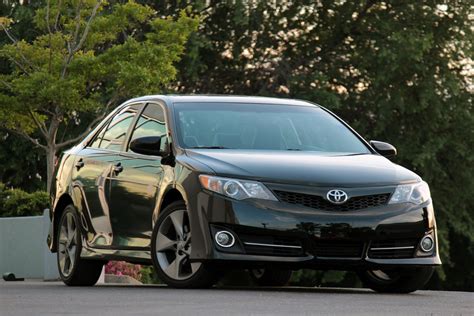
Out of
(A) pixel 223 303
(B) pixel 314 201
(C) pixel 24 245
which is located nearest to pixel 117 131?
(B) pixel 314 201

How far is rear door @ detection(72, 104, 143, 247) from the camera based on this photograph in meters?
13.5

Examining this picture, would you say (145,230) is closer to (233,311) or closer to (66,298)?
(66,298)

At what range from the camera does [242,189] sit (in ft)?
38.2

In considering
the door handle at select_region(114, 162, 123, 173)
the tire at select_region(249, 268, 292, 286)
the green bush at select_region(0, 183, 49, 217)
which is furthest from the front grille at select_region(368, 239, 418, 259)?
the green bush at select_region(0, 183, 49, 217)

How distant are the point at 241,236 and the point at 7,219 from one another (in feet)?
27.6

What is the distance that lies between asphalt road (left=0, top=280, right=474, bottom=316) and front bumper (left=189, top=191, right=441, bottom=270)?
280 millimetres

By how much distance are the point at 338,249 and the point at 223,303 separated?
1689 millimetres

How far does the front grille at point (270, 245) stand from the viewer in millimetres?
11672

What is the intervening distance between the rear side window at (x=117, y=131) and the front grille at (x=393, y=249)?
9.31 feet

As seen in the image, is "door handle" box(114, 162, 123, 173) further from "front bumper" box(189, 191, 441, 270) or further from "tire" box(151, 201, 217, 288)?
"front bumper" box(189, 191, 441, 270)

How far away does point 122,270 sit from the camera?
2123 cm

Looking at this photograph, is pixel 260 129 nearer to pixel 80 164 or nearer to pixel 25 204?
pixel 80 164

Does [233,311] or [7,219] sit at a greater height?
[233,311]

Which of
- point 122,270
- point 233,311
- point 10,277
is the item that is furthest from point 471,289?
point 233,311
